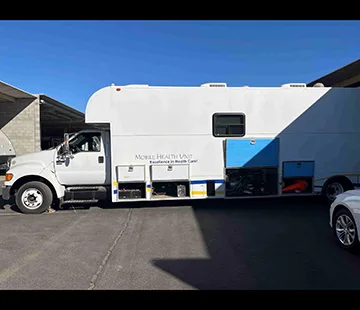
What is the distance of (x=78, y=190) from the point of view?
7.43m

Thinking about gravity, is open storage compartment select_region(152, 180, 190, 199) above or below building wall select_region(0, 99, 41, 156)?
below

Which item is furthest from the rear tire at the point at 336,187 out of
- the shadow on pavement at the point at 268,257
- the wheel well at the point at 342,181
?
the shadow on pavement at the point at 268,257

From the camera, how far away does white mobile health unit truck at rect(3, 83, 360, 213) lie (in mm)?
7145

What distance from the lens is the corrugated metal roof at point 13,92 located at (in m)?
13.9

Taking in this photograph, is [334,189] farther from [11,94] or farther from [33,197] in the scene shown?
[11,94]

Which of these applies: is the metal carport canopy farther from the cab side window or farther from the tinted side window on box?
the tinted side window on box

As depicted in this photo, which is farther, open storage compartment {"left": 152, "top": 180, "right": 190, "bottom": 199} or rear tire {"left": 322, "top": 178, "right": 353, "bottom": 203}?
rear tire {"left": 322, "top": 178, "right": 353, "bottom": 203}

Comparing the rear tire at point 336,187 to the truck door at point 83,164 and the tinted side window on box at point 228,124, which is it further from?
the truck door at point 83,164

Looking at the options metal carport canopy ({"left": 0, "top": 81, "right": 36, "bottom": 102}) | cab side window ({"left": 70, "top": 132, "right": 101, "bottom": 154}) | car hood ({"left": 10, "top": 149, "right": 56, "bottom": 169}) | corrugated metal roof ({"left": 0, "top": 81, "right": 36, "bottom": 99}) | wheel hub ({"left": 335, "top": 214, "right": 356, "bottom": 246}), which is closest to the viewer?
wheel hub ({"left": 335, "top": 214, "right": 356, "bottom": 246})

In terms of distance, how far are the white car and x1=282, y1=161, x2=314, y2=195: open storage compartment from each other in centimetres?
269

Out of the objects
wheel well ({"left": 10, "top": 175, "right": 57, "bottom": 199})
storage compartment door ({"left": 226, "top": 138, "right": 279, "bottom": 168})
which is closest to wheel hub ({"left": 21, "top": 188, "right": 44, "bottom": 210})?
wheel well ({"left": 10, "top": 175, "right": 57, "bottom": 199})
